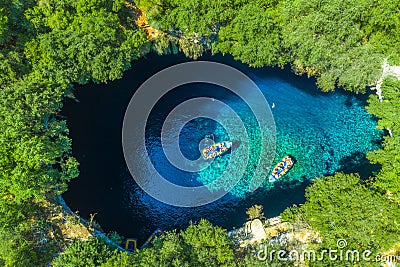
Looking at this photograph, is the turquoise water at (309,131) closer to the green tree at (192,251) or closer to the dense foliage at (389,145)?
the dense foliage at (389,145)

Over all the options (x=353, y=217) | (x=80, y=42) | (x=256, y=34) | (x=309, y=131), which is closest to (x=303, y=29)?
(x=256, y=34)

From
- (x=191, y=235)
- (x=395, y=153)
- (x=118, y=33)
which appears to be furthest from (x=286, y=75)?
(x=191, y=235)

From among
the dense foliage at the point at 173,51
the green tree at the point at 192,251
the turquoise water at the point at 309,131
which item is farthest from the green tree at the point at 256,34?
the green tree at the point at 192,251

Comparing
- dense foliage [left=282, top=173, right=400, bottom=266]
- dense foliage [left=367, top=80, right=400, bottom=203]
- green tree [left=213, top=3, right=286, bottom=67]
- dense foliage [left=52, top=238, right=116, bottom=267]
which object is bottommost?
dense foliage [left=52, top=238, right=116, bottom=267]

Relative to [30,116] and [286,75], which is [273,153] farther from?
[30,116]

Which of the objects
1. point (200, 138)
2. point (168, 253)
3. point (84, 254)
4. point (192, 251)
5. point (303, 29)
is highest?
point (303, 29)

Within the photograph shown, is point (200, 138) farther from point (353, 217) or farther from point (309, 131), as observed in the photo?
point (353, 217)

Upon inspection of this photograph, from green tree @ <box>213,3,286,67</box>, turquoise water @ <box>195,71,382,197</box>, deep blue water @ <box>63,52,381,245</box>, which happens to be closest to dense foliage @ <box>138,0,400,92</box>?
green tree @ <box>213,3,286,67</box>

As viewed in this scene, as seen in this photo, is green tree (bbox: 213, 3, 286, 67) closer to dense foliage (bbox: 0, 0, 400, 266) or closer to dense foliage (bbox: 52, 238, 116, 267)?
dense foliage (bbox: 0, 0, 400, 266)

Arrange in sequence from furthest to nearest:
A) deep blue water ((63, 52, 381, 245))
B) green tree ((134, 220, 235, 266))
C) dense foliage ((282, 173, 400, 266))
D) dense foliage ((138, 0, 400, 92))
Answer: dense foliage ((138, 0, 400, 92)) → deep blue water ((63, 52, 381, 245)) → dense foliage ((282, 173, 400, 266)) → green tree ((134, 220, 235, 266))
